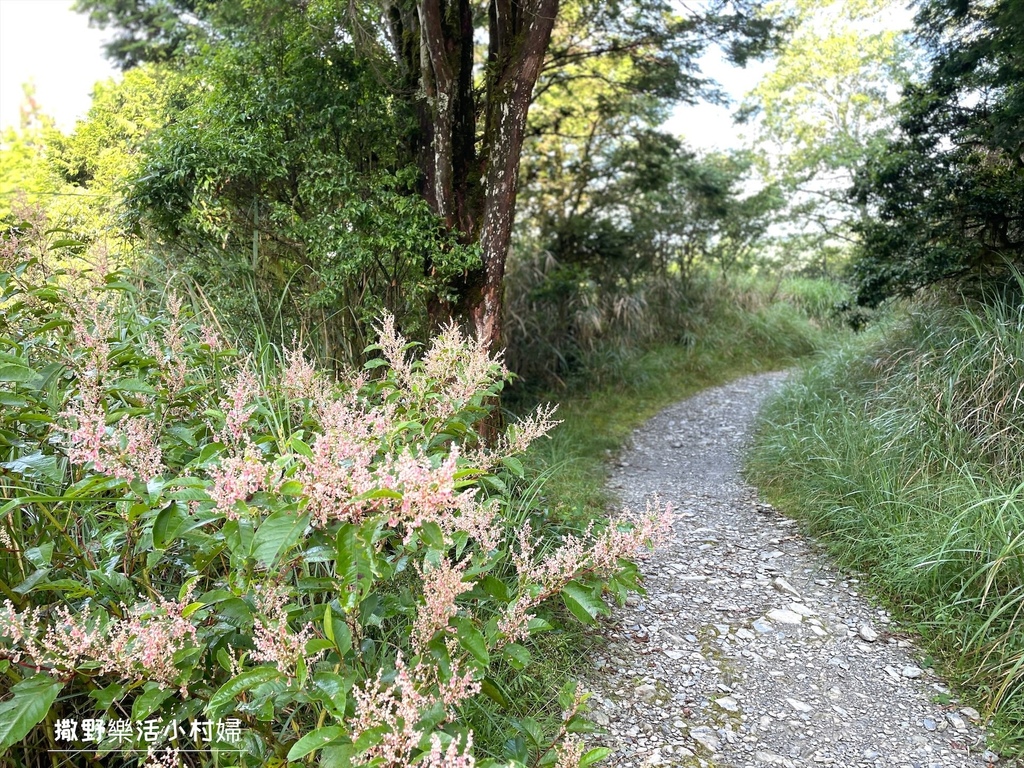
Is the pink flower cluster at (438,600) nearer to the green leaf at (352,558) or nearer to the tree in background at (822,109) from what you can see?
the green leaf at (352,558)

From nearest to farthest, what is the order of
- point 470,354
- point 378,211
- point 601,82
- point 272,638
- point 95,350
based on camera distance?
point 272,638, point 95,350, point 470,354, point 378,211, point 601,82

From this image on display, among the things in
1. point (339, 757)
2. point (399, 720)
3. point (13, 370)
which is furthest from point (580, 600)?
point (13, 370)

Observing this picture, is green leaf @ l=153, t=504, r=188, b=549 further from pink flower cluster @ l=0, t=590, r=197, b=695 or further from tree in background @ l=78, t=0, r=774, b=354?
tree in background @ l=78, t=0, r=774, b=354

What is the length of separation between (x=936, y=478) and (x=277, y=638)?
3375mm

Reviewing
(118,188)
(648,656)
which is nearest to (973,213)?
(648,656)

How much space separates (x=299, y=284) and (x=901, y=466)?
12.2 ft

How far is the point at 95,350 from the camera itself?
4.91 feet

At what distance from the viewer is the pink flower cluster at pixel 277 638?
111 centimetres

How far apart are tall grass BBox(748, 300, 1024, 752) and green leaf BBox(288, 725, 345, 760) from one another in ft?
7.38

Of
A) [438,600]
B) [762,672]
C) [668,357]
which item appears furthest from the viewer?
[668,357]

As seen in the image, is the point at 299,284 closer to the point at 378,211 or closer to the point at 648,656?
the point at 378,211

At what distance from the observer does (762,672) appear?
2.43 m

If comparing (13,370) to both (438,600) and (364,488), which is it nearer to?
(364,488)

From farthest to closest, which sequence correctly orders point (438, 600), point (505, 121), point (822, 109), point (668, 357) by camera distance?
1. point (822, 109)
2. point (668, 357)
3. point (505, 121)
4. point (438, 600)
